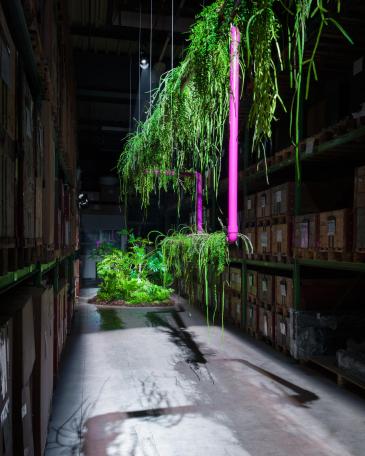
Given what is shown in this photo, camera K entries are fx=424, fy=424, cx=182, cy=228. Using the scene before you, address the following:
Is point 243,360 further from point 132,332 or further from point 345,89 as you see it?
point 345,89

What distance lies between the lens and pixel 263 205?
6.16 metres

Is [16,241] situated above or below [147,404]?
above

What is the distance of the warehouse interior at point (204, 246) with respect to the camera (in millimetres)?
1847

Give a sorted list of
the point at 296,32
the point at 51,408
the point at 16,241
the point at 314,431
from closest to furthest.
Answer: the point at 296,32 < the point at 16,241 < the point at 314,431 < the point at 51,408

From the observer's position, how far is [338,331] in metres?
5.12

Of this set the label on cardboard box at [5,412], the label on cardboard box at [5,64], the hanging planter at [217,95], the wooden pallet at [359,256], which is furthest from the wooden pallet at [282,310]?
the label on cardboard box at [5,64]

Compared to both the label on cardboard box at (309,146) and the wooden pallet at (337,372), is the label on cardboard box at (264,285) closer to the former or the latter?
the wooden pallet at (337,372)

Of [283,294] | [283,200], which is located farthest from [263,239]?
[283,294]

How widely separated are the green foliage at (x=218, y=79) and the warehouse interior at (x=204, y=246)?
1 centimetres

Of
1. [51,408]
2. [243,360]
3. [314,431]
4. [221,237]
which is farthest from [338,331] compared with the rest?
[51,408]

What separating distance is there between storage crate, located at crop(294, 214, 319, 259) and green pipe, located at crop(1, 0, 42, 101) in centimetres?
319

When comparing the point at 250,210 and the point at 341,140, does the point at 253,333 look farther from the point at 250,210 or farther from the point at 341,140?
the point at 341,140

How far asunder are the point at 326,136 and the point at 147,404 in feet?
10.8

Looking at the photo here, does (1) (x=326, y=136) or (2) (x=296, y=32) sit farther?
(1) (x=326, y=136)
